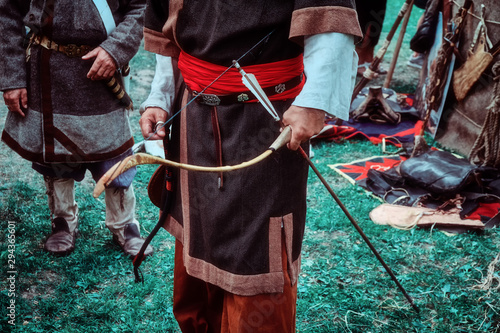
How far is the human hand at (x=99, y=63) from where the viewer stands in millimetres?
2564

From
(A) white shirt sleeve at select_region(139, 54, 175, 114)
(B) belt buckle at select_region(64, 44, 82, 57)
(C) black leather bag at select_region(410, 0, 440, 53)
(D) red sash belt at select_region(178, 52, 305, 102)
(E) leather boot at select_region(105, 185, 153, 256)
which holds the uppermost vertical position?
(D) red sash belt at select_region(178, 52, 305, 102)

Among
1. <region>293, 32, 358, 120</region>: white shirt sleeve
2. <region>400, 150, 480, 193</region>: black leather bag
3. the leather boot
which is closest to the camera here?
<region>293, 32, 358, 120</region>: white shirt sleeve

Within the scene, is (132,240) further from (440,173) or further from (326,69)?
(440,173)

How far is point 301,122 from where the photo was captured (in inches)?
56.2

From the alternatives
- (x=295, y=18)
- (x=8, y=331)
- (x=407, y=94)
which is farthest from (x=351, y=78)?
(x=407, y=94)

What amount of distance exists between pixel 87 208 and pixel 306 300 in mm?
1906

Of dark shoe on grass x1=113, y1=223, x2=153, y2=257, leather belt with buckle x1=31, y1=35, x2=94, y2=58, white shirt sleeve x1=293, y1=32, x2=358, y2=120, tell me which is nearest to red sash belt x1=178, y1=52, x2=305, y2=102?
white shirt sleeve x1=293, y1=32, x2=358, y2=120

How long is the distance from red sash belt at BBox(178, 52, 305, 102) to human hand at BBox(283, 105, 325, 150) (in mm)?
168

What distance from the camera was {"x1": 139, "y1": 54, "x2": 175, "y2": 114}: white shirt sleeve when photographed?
1851 mm

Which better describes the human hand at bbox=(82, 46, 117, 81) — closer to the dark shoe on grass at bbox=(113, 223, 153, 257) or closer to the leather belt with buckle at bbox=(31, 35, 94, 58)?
the leather belt with buckle at bbox=(31, 35, 94, 58)

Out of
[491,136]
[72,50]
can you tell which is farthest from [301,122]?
[491,136]

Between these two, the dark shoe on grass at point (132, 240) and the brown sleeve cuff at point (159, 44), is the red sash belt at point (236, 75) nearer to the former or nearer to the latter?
the brown sleeve cuff at point (159, 44)

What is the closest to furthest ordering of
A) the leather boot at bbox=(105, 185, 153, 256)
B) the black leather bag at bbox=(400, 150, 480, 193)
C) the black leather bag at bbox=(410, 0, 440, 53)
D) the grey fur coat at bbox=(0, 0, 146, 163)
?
1. the grey fur coat at bbox=(0, 0, 146, 163)
2. the leather boot at bbox=(105, 185, 153, 256)
3. the black leather bag at bbox=(400, 150, 480, 193)
4. the black leather bag at bbox=(410, 0, 440, 53)

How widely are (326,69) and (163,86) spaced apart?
727mm
